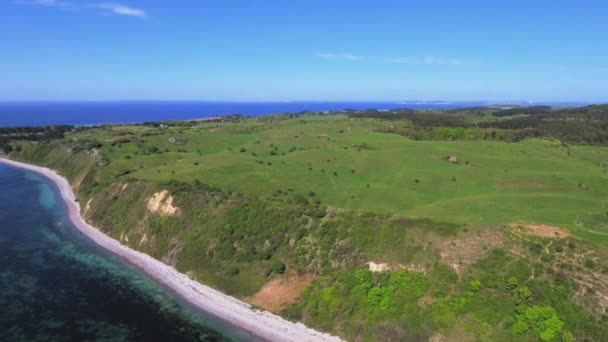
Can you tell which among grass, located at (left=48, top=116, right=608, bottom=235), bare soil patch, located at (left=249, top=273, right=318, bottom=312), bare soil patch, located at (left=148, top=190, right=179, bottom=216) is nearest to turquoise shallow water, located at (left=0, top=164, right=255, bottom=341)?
bare soil patch, located at (left=249, top=273, right=318, bottom=312)

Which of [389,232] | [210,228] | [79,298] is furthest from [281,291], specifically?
[79,298]

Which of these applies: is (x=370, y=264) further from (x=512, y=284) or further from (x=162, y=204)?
(x=162, y=204)

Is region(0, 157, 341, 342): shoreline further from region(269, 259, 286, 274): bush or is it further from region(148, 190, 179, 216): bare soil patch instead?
region(148, 190, 179, 216): bare soil patch

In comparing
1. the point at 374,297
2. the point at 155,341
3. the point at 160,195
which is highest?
the point at 160,195

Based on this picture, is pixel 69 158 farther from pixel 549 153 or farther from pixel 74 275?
pixel 549 153

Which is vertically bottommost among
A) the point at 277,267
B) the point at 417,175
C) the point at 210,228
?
the point at 277,267

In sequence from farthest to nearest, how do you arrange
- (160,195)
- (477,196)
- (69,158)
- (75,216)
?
(69,158) → (75,216) → (160,195) → (477,196)

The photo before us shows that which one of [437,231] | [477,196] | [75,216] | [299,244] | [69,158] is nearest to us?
[437,231]

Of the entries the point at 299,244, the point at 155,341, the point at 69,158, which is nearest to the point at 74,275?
the point at 155,341
